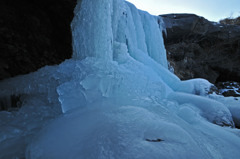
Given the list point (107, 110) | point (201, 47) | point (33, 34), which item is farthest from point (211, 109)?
A: point (201, 47)

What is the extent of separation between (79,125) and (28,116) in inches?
26.3

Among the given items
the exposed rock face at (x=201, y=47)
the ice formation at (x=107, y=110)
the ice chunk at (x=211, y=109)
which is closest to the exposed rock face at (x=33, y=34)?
the ice formation at (x=107, y=110)

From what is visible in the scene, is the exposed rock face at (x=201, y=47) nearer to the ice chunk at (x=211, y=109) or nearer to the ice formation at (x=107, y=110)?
the ice formation at (x=107, y=110)

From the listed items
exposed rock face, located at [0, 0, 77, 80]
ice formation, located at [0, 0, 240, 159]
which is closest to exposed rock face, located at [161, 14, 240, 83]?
ice formation, located at [0, 0, 240, 159]

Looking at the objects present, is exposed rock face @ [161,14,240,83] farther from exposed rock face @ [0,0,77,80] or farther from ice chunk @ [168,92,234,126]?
exposed rock face @ [0,0,77,80]

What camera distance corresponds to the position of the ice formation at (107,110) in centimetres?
68

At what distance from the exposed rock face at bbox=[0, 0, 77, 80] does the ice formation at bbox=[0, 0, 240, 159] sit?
0.16 m

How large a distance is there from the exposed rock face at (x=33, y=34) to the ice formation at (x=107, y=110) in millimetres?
156

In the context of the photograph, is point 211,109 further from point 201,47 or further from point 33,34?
point 201,47

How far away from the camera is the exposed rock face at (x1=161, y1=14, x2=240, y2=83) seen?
6.18 m

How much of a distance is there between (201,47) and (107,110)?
26.1 ft

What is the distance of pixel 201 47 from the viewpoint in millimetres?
7094

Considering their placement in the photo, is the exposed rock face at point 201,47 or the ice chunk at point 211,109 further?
the exposed rock face at point 201,47

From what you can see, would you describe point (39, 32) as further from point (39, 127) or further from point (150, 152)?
point (150, 152)
